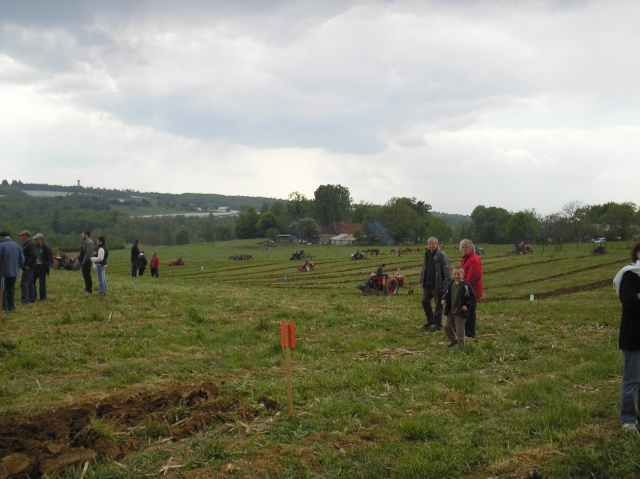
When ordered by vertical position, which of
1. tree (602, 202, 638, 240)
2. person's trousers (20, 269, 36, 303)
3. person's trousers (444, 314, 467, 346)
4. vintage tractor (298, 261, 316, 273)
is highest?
tree (602, 202, 638, 240)

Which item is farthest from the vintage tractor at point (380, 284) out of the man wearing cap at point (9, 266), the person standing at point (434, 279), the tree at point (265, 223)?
the tree at point (265, 223)

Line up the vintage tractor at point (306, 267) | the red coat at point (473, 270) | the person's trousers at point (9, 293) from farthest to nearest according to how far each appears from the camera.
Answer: the vintage tractor at point (306, 267) → the person's trousers at point (9, 293) → the red coat at point (473, 270)

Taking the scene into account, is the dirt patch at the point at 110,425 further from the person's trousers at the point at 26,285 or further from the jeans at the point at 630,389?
the person's trousers at the point at 26,285

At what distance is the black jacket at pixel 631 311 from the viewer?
5.82 m

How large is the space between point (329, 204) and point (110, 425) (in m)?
137

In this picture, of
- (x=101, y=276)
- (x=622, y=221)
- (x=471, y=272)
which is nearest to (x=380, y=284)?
(x=101, y=276)

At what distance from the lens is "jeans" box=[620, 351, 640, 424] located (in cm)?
578

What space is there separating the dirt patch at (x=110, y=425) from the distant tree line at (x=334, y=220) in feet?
231

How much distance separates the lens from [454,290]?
9.97 meters

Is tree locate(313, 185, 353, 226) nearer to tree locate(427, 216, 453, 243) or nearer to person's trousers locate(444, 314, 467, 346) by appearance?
tree locate(427, 216, 453, 243)

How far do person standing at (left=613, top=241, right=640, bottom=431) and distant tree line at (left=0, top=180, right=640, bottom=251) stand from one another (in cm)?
6834

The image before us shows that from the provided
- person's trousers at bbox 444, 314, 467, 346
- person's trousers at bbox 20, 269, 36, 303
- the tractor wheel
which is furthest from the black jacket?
the tractor wheel

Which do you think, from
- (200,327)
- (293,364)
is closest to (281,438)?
(293,364)

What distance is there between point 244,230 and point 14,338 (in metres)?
127
